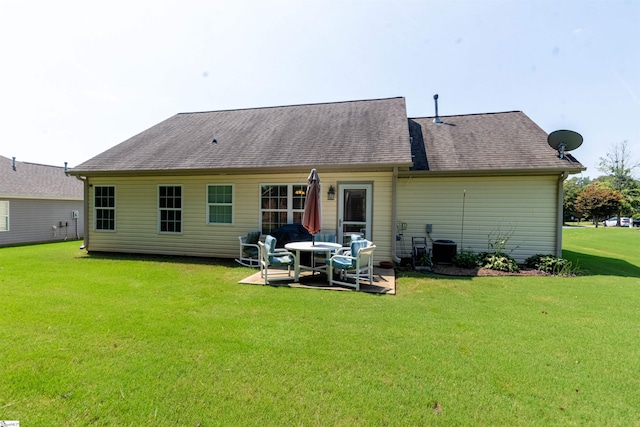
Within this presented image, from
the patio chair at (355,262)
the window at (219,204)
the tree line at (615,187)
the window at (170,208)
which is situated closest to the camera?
the patio chair at (355,262)

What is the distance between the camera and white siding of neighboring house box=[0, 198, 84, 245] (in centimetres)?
1352

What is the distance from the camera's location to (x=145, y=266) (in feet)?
26.4

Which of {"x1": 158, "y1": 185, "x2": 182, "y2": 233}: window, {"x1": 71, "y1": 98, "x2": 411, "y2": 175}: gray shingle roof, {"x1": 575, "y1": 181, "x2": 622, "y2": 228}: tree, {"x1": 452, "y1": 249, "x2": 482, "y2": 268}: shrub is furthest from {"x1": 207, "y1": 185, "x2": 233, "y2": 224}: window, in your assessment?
{"x1": 575, "y1": 181, "x2": 622, "y2": 228}: tree

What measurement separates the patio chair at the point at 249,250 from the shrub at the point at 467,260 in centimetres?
578

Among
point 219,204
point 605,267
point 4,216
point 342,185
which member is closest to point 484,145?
point 605,267

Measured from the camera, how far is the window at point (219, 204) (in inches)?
366

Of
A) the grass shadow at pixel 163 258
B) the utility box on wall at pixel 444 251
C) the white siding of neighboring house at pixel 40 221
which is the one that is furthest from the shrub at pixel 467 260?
the white siding of neighboring house at pixel 40 221

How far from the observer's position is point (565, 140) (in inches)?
332

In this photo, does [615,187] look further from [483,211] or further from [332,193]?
[332,193]

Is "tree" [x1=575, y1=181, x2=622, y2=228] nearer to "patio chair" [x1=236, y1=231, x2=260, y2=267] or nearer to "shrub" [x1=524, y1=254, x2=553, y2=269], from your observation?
"shrub" [x1=524, y1=254, x2=553, y2=269]

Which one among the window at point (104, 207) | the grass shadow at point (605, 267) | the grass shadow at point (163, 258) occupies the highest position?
the window at point (104, 207)

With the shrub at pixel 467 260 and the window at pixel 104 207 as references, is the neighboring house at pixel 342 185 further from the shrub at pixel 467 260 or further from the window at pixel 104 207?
the shrub at pixel 467 260

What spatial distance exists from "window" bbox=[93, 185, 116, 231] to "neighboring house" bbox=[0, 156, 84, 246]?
6549 millimetres

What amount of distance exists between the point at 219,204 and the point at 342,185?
13.3 feet
